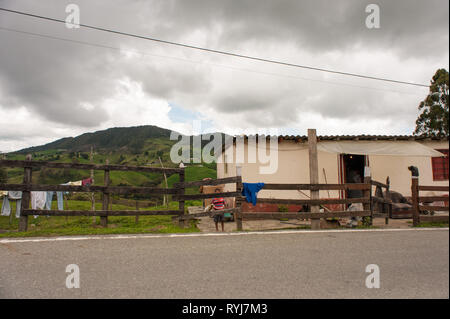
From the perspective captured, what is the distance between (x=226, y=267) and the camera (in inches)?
162

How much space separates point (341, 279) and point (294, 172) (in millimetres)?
8930

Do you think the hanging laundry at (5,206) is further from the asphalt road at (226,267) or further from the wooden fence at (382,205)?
the wooden fence at (382,205)

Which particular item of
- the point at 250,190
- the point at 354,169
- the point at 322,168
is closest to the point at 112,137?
the point at 354,169

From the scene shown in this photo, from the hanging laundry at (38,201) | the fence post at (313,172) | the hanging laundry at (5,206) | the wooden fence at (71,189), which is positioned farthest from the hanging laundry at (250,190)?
the hanging laundry at (5,206)

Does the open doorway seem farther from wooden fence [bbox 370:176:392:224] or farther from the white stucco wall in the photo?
wooden fence [bbox 370:176:392:224]

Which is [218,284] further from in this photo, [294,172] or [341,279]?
[294,172]

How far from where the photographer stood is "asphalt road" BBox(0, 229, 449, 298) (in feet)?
10.6

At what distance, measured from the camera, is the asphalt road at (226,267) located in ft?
10.6

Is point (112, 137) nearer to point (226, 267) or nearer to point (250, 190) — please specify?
point (250, 190)

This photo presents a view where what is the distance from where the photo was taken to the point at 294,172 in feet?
40.7

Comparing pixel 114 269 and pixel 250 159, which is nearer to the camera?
pixel 114 269

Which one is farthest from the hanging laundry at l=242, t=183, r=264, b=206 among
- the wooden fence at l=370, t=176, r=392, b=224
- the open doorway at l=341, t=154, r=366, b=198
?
the open doorway at l=341, t=154, r=366, b=198
